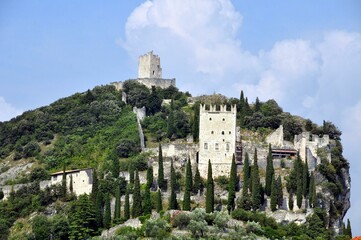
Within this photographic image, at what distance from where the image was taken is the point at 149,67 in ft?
366

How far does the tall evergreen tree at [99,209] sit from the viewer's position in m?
78.8

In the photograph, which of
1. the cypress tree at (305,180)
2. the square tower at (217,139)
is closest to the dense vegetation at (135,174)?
the cypress tree at (305,180)

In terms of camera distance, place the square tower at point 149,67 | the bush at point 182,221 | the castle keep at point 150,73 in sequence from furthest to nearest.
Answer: the square tower at point 149,67
the castle keep at point 150,73
the bush at point 182,221

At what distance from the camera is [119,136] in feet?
322

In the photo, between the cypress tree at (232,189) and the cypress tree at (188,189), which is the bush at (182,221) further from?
the cypress tree at (232,189)

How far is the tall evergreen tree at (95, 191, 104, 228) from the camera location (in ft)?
258

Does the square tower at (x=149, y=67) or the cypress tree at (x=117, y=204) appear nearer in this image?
the cypress tree at (x=117, y=204)

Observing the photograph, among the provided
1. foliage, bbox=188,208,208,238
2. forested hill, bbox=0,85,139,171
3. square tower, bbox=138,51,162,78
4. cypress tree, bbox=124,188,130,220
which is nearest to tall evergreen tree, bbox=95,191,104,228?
cypress tree, bbox=124,188,130,220

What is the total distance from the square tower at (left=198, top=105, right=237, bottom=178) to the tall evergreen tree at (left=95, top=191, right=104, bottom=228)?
9715 millimetres

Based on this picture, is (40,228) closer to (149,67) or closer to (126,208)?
(126,208)

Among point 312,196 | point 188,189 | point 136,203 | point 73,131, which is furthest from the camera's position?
point 73,131

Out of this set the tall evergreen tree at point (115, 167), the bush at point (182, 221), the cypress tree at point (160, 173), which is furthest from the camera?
the tall evergreen tree at point (115, 167)

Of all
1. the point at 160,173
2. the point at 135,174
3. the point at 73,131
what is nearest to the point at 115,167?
the point at 135,174

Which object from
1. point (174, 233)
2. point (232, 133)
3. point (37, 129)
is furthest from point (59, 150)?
point (174, 233)
